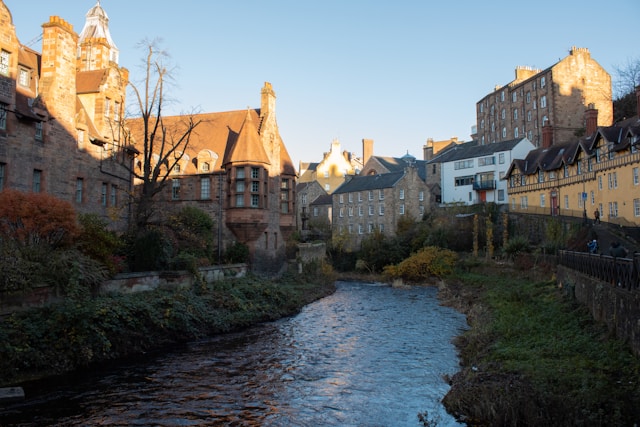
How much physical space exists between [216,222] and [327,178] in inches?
2205

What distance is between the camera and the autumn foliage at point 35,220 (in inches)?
643

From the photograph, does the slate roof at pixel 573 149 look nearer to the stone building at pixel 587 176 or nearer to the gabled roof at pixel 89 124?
the stone building at pixel 587 176

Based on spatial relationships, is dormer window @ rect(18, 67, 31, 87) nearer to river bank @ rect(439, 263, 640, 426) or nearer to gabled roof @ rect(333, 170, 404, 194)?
river bank @ rect(439, 263, 640, 426)

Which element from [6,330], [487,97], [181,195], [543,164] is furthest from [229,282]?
[487,97]

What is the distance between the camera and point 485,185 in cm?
5884

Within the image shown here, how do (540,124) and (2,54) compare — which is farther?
(540,124)

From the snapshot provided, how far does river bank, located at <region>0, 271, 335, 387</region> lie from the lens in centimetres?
1368

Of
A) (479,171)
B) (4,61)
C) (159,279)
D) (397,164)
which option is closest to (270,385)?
(159,279)

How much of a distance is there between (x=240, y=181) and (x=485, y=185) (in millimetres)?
35977

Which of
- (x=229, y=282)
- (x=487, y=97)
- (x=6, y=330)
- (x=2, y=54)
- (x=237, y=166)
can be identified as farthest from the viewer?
(x=487, y=97)

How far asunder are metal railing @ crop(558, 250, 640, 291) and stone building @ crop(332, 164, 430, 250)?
37851 mm

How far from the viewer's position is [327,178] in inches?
3472

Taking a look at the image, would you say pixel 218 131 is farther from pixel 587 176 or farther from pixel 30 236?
pixel 587 176

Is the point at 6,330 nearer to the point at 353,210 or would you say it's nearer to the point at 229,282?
the point at 229,282
